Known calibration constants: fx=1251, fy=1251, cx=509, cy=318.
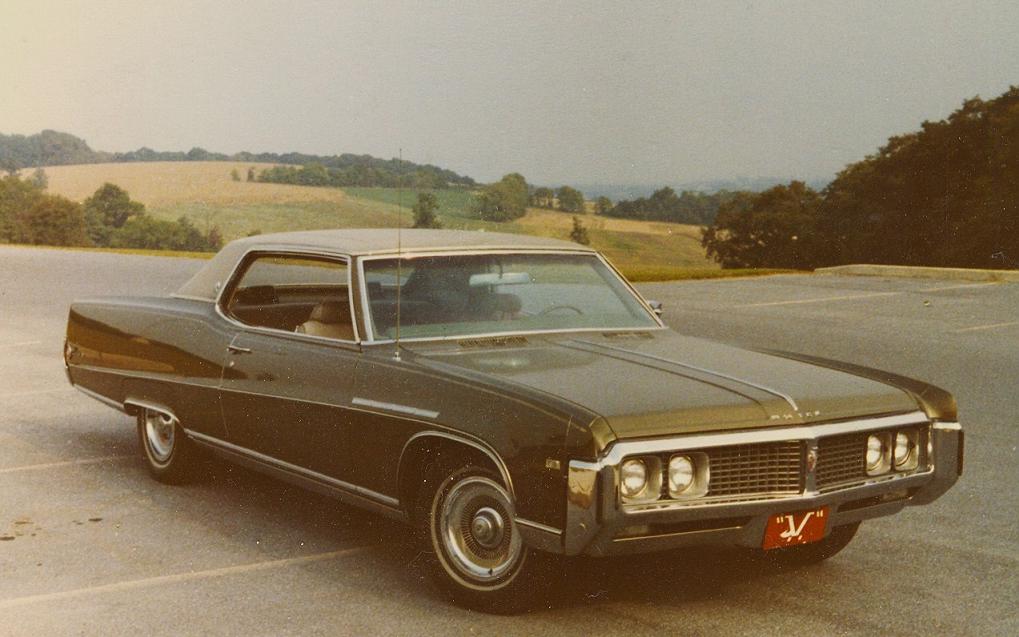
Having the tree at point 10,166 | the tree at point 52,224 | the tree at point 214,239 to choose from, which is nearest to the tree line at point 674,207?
the tree at point 214,239

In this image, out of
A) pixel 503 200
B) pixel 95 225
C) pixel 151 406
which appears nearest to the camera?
pixel 503 200

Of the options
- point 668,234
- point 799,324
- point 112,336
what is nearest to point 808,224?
point 668,234

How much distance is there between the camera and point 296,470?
18.8 feet

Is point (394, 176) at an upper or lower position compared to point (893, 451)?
upper

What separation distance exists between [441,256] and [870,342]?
1115 cm

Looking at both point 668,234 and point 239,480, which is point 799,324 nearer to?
point 239,480

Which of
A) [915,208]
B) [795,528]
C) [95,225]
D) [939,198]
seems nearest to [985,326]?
[795,528]

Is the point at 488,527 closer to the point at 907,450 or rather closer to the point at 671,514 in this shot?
the point at 671,514

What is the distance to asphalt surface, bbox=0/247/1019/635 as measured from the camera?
4.70 meters

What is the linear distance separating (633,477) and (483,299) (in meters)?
1.66

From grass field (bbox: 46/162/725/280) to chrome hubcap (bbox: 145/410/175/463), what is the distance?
895 inches

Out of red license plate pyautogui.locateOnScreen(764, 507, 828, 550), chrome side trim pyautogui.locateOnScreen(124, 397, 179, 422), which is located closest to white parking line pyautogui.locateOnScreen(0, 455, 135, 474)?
chrome side trim pyautogui.locateOnScreen(124, 397, 179, 422)

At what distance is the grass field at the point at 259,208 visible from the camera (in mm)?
42250

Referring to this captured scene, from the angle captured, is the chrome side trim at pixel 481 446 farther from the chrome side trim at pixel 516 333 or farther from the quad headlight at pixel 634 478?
the chrome side trim at pixel 516 333
